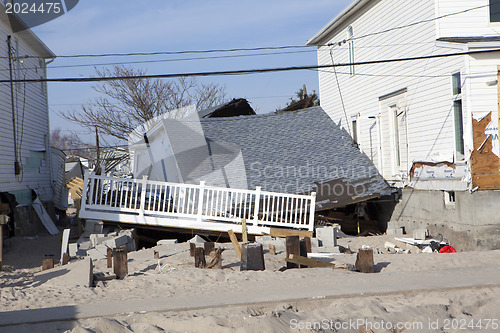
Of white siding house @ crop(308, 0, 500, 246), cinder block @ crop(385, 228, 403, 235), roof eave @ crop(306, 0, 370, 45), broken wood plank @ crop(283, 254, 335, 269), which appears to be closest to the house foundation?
white siding house @ crop(308, 0, 500, 246)

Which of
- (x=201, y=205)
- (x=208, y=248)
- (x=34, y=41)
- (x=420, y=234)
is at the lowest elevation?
(x=420, y=234)

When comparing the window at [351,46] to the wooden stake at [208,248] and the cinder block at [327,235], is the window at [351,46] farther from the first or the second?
the wooden stake at [208,248]

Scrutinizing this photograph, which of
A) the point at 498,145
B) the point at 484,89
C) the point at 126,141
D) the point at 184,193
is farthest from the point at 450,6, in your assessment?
the point at 126,141

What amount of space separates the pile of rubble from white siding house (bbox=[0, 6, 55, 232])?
5.99 m

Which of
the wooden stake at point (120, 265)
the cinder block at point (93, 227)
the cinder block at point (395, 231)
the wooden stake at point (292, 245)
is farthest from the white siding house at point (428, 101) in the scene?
the cinder block at point (93, 227)

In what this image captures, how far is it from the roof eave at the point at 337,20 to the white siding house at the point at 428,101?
2.8 inches

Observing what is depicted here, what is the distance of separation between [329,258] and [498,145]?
541 centimetres

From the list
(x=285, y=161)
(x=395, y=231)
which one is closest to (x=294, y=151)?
(x=285, y=161)

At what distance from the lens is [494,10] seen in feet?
43.5

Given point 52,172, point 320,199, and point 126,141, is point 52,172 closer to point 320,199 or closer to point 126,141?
point 126,141

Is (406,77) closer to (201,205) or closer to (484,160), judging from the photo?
(484,160)

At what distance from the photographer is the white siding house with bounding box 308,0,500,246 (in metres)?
12.3

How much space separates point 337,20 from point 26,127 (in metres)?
13.5

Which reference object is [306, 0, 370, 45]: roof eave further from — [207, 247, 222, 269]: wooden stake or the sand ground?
[207, 247, 222, 269]: wooden stake
